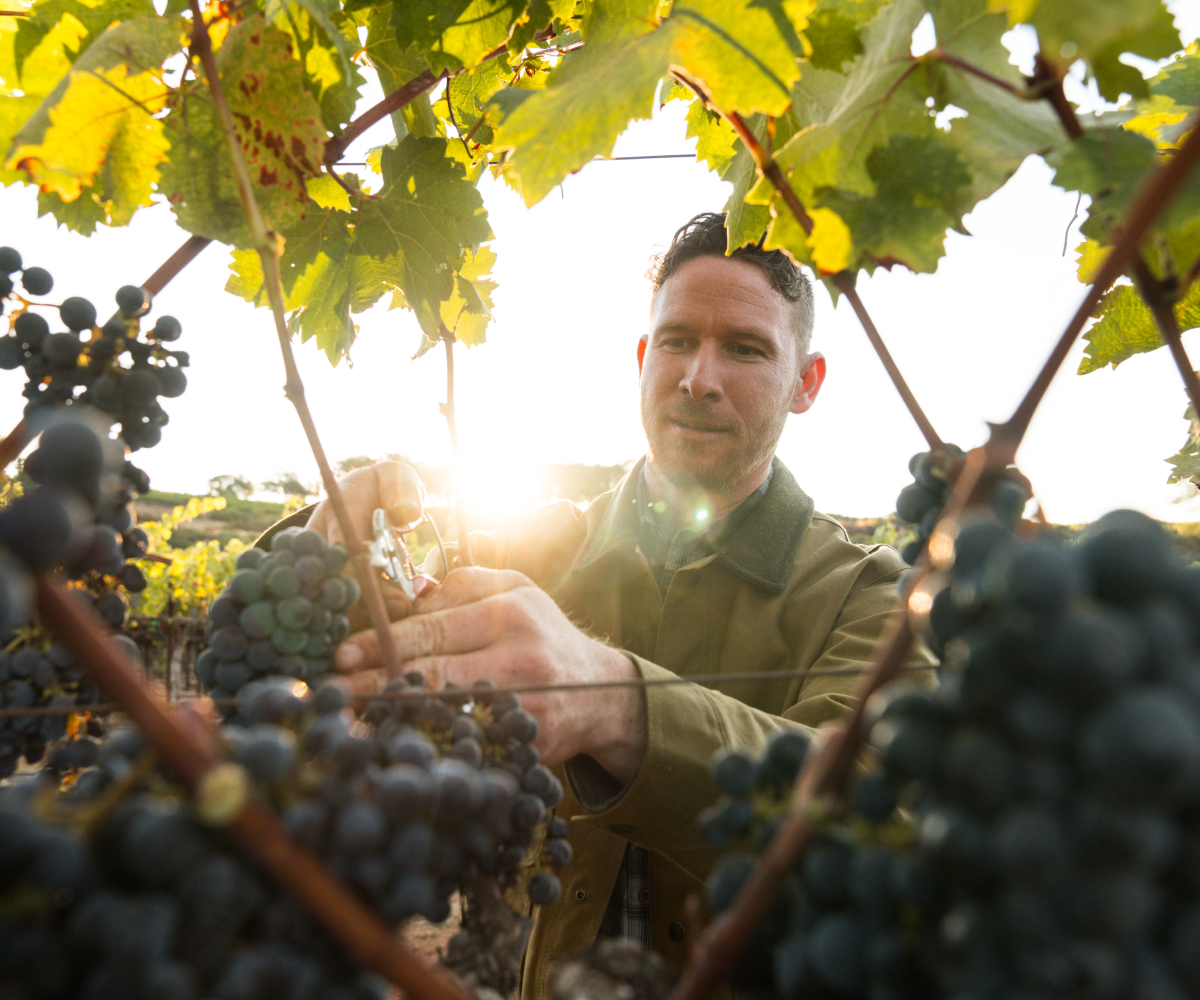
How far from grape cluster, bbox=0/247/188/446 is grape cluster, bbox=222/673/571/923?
1.10 ft

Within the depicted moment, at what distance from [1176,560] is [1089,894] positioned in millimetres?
144

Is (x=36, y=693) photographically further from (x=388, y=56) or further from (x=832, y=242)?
Answer: (x=388, y=56)

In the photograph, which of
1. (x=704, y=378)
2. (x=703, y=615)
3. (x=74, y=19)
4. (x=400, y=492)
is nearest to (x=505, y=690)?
(x=400, y=492)

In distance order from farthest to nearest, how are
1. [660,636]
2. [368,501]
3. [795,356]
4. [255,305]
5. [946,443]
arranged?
[795,356] < [660,636] < [255,305] < [368,501] < [946,443]

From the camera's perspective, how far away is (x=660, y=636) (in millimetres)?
2104

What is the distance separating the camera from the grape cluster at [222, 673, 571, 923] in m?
0.32

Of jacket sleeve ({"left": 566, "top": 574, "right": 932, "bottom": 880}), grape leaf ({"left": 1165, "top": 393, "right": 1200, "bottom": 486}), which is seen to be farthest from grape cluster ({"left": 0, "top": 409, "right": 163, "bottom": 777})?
grape leaf ({"left": 1165, "top": 393, "right": 1200, "bottom": 486})

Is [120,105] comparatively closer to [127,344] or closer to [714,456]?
[127,344]

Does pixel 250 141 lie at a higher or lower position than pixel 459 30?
lower

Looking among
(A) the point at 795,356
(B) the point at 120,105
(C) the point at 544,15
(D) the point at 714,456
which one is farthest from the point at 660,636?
(B) the point at 120,105

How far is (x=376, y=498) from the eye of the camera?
1072mm

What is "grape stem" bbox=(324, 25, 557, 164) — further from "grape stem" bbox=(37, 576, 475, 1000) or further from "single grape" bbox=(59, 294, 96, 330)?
"grape stem" bbox=(37, 576, 475, 1000)

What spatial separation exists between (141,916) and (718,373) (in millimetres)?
2314

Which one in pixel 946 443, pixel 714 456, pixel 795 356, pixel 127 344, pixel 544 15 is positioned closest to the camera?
pixel 946 443
